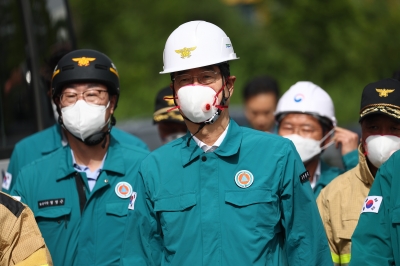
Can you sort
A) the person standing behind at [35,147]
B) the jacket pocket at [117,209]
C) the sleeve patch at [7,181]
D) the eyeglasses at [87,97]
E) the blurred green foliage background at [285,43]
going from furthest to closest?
the blurred green foliage background at [285,43] → the person standing behind at [35,147] → the sleeve patch at [7,181] → the eyeglasses at [87,97] → the jacket pocket at [117,209]

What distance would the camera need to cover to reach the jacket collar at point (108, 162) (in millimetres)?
5465

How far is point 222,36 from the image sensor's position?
4652mm

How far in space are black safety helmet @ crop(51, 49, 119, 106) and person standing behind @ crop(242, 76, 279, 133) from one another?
9.13 ft

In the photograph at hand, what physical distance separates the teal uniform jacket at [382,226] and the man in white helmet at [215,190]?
0.19 metres

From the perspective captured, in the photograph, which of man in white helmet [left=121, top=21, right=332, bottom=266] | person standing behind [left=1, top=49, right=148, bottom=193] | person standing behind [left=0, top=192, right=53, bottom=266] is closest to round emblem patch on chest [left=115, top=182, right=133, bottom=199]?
man in white helmet [left=121, top=21, right=332, bottom=266]

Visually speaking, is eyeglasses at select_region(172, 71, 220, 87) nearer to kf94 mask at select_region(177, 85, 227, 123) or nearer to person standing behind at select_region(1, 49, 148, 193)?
kf94 mask at select_region(177, 85, 227, 123)

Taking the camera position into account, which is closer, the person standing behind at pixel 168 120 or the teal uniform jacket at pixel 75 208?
the teal uniform jacket at pixel 75 208

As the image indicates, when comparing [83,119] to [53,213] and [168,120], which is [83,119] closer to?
[53,213]

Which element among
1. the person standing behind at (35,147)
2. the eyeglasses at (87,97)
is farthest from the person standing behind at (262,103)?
the eyeglasses at (87,97)

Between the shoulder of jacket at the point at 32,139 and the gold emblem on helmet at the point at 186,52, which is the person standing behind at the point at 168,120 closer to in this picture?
the shoulder of jacket at the point at 32,139

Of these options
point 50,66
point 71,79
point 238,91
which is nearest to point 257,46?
point 238,91

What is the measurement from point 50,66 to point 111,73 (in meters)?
1.87

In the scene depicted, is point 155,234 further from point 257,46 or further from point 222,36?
point 257,46

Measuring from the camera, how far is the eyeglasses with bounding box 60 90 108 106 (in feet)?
18.5
